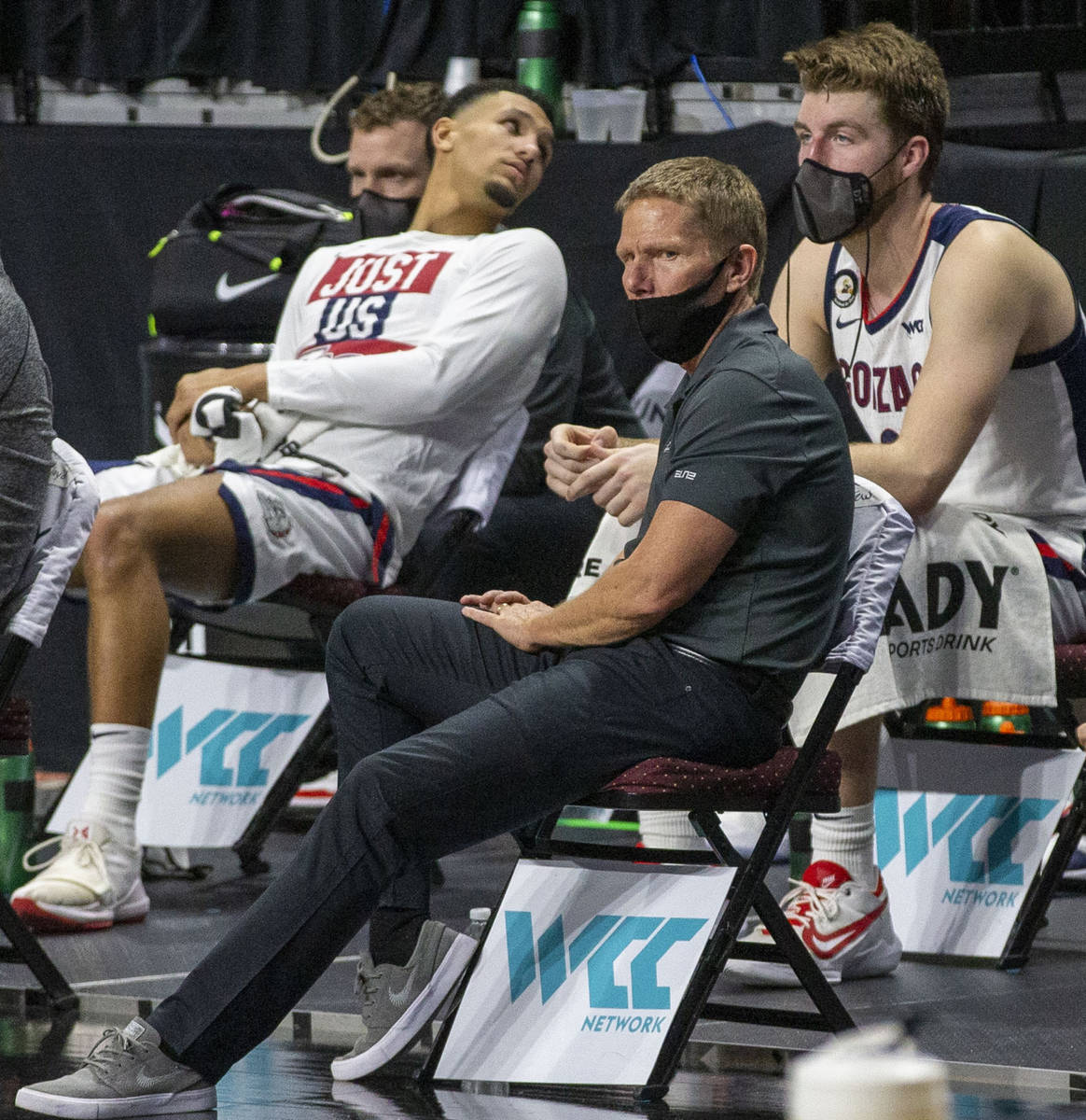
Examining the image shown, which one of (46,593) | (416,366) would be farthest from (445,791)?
(416,366)

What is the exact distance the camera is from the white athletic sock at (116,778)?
116 inches

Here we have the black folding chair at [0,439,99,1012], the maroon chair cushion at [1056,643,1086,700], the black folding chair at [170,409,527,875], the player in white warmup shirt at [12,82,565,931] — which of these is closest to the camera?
the black folding chair at [0,439,99,1012]

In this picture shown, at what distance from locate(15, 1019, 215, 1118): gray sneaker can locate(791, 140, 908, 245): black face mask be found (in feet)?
5.27

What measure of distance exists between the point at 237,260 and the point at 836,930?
2.30 meters

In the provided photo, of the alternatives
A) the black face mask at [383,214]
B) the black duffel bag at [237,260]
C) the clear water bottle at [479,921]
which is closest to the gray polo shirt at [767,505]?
the clear water bottle at [479,921]

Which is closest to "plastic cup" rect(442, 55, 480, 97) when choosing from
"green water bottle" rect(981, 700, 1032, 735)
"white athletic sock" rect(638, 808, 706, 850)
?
"green water bottle" rect(981, 700, 1032, 735)

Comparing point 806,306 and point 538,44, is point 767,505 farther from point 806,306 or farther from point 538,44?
point 538,44

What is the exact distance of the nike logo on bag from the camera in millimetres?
4176

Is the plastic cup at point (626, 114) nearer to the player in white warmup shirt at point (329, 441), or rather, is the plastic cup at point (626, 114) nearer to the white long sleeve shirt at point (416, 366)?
the player in white warmup shirt at point (329, 441)

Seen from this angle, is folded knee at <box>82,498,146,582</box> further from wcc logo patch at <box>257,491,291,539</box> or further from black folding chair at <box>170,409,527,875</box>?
black folding chair at <box>170,409,527,875</box>

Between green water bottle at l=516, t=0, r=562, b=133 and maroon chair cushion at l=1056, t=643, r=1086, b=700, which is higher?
green water bottle at l=516, t=0, r=562, b=133

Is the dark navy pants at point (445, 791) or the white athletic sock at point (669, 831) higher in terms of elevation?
the dark navy pants at point (445, 791)

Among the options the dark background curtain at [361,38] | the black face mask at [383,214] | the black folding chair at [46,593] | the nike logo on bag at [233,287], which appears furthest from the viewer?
the dark background curtain at [361,38]

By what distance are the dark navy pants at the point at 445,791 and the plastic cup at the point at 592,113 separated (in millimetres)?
2690
